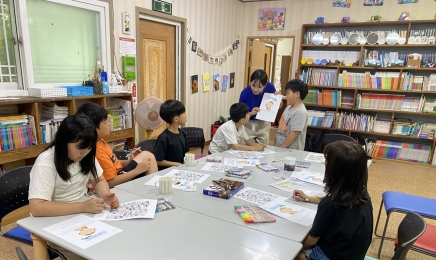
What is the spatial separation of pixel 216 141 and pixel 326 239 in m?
1.64

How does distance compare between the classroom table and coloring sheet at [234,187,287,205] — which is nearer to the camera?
the classroom table

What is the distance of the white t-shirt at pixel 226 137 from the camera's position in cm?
270

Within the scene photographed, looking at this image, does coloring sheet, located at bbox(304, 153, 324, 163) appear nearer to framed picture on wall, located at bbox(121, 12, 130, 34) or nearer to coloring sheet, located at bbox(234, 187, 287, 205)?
coloring sheet, located at bbox(234, 187, 287, 205)

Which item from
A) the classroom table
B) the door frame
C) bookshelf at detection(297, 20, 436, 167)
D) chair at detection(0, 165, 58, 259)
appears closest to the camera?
the classroom table

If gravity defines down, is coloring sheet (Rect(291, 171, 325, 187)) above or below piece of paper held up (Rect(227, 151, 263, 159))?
below

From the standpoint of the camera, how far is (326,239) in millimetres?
1295

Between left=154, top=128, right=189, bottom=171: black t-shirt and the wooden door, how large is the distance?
1.62m

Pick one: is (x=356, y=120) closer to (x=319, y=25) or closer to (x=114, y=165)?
(x=319, y=25)

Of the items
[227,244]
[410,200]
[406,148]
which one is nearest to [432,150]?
[406,148]

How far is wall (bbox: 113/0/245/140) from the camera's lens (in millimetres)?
4629

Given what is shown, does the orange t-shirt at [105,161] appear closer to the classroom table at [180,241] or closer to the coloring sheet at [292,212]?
the classroom table at [180,241]

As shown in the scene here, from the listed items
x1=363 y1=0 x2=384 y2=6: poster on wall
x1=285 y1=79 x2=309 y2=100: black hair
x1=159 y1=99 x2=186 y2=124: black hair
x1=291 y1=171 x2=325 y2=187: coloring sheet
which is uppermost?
x1=363 y1=0 x2=384 y2=6: poster on wall

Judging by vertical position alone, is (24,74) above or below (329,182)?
above

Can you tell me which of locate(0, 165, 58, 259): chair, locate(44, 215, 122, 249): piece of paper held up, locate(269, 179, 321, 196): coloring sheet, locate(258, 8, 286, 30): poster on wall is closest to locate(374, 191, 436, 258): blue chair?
locate(269, 179, 321, 196): coloring sheet
